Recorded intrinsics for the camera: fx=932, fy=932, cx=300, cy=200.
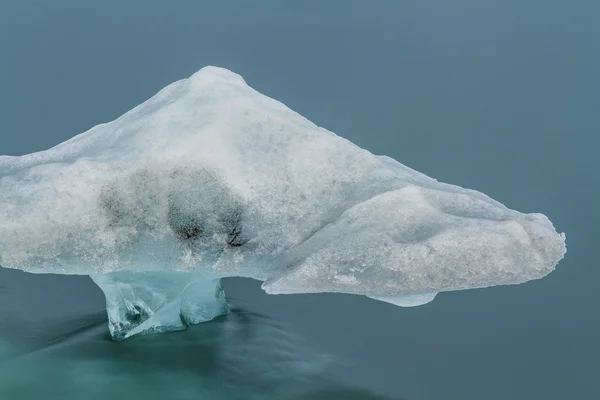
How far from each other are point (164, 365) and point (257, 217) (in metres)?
0.68

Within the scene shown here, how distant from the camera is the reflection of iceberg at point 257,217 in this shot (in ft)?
7.38

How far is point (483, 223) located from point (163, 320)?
3.86ft

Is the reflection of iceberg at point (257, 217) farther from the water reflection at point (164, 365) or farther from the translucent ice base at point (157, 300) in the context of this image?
the water reflection at point (164, 365)

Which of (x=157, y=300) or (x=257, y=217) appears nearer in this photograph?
(x=257, y=217)

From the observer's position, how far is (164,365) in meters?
2.88

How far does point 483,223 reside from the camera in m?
2.34

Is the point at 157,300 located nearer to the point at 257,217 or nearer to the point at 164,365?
the point at 164,365

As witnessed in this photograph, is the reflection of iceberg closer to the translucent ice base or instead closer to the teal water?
the translucent ice base

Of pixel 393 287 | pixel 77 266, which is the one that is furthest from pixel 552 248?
pixel 77 266

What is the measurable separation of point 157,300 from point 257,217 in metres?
0.57

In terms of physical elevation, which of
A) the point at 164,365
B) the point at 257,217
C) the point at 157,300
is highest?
the point at 257,217

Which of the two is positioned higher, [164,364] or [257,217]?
[257,217]

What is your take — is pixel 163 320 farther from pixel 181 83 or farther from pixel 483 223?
pixel 483 223

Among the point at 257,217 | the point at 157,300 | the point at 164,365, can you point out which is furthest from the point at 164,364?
the point at 257,217
